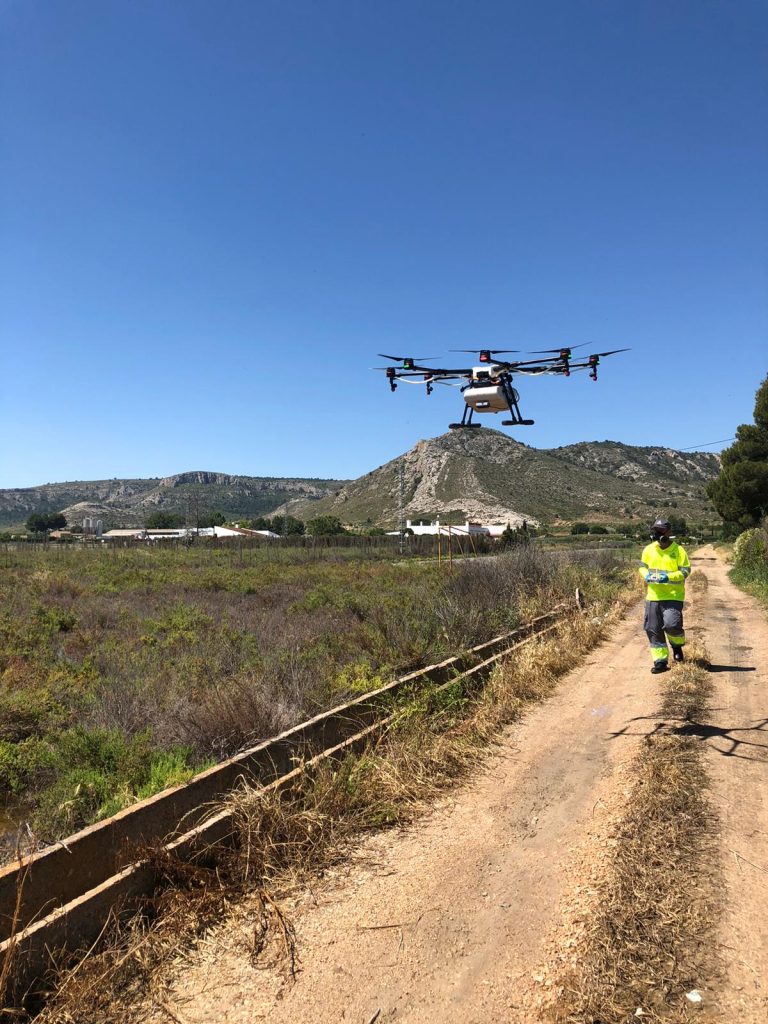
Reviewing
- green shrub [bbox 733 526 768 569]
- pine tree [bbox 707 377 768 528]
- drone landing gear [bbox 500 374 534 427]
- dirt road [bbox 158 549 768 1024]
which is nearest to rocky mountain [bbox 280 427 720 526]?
pine tree [bbox 707 377 768 528]

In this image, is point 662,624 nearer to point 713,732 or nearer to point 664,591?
point 664,591

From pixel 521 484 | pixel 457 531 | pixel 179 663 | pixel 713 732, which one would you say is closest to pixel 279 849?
pixel 713 732

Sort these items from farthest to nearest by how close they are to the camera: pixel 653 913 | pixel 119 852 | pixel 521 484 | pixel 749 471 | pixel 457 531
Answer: pixel 521 484 < pixel 457 531 < pixel 749 471 < pixel 119 852 < pixel 653 913

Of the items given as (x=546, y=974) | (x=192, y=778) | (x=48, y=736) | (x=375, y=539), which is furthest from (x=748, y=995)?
(x=375, y=539)

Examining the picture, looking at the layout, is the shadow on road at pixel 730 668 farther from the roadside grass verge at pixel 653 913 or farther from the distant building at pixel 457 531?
the distant building at pixel 457 531

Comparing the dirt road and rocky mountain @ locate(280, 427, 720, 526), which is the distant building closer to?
rocky mountain @ locate(280, 427, 720, 526)

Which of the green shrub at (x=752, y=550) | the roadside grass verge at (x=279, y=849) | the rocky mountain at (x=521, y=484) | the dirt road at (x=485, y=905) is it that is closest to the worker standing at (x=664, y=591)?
the dirt road at (x=485, y=905)
